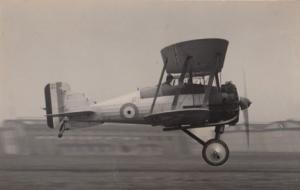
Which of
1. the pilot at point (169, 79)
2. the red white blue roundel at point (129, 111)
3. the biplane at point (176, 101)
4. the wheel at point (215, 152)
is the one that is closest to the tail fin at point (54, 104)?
the biplane at point (176, 101)

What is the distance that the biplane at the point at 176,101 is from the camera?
1840 mm

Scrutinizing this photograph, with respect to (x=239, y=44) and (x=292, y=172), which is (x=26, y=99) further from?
(x=292, y=172)

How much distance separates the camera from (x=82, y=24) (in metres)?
1.88

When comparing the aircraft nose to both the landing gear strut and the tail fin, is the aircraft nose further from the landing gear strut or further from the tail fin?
the tail fin

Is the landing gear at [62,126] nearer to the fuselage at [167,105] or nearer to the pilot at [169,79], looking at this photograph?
the fuselage at [167,105]

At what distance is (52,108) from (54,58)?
6.6 inches

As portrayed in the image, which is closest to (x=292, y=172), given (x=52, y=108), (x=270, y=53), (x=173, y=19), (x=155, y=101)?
(x=270, y=53)

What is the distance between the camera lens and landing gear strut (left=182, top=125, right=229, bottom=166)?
1872mm

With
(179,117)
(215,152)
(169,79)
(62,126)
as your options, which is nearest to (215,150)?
(215,152)

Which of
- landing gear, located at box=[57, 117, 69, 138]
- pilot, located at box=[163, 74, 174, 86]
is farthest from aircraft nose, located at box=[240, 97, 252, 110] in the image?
landing gear, located at box=[57, 117, 69, 138]

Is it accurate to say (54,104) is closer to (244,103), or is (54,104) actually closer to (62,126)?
(62,126)

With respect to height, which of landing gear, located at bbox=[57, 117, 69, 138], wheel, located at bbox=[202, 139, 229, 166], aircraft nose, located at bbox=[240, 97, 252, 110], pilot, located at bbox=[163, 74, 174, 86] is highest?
pilot, located at bbox=[163, 74, 174, 86]

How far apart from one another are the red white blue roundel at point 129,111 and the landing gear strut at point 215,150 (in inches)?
6.9

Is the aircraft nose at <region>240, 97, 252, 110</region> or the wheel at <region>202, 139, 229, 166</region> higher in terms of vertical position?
the aircraft nose at <region>240, 97, 252, 110</region>
